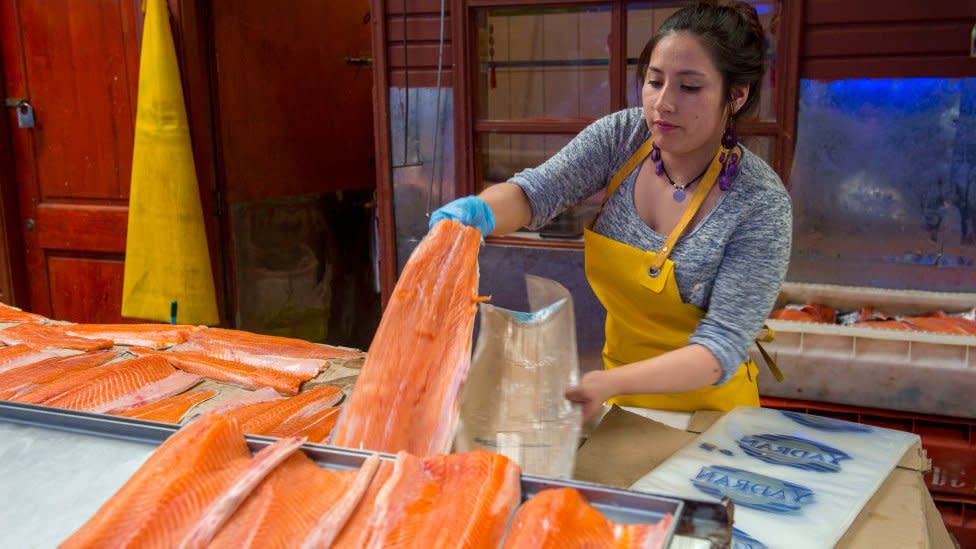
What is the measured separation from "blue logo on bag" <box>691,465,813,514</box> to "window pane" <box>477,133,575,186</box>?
3230 millimetres

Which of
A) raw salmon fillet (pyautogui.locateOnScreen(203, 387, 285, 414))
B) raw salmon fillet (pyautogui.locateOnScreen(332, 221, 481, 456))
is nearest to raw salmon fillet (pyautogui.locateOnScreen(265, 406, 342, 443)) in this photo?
raw salmon fillet (pyautogui.locateOnScreen(203, 387, 285, 414))

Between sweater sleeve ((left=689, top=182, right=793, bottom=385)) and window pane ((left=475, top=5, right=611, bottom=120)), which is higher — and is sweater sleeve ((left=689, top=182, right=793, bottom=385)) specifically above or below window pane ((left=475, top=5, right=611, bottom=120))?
below

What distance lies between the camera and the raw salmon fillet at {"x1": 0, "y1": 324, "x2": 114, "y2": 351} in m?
2.80

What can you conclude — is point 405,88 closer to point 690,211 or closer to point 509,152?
point 509,152

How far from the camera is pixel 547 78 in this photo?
15.7ft

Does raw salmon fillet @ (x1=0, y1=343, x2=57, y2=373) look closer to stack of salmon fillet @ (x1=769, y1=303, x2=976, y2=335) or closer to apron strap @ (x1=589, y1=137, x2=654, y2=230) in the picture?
apron strap @ (x1=589, y1=137, x2=654, y2=230)

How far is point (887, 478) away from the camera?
73.3 inches

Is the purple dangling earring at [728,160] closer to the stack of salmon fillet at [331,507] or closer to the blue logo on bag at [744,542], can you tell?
the blue logo on bag at [744,542]

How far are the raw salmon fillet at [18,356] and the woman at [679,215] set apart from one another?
58.3 inches

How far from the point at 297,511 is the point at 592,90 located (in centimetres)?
379

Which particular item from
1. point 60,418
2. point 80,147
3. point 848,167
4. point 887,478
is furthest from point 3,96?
point 887,478

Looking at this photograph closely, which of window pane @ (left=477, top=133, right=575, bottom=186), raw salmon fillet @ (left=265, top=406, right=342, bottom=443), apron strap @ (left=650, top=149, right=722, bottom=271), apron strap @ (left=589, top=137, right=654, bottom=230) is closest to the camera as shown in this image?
raw salmon fillet @ (left=265, top=406, right=342, bottom=443)

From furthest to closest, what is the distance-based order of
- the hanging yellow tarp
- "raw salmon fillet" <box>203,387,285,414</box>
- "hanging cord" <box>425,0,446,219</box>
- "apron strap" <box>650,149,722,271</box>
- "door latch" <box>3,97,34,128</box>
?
"door latch" <box>3,97,34,128</box>, the hanging yellow tarp, "hanging cord" <box>425,0,446,219</box>, "apron strap" <box>650,149,722,271</box>, "raw salmon fillet" <box>203,387,285,414</box>

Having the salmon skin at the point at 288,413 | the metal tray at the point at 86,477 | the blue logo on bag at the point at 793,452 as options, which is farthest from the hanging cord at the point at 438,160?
the metal tray at the point at 86,477
